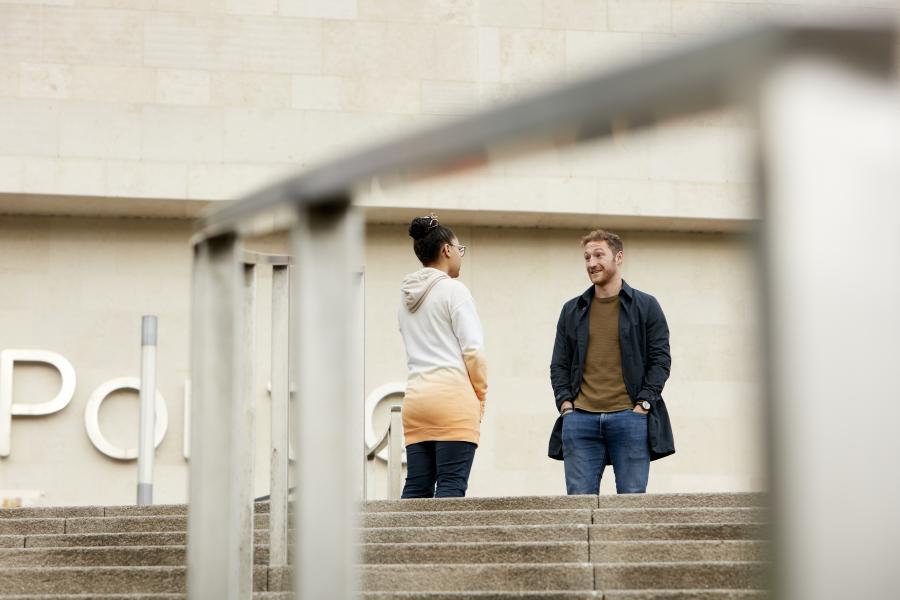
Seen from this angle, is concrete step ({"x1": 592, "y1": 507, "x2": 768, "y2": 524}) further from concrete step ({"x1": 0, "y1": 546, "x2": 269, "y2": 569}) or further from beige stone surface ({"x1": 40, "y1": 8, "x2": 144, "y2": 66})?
beige stone surface ({"x1": 40, "y1": 8, "x2": 144, "y2": 66})

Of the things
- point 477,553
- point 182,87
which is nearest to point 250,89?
point 182,87

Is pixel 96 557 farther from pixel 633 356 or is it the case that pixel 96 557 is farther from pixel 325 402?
pixel 325 402

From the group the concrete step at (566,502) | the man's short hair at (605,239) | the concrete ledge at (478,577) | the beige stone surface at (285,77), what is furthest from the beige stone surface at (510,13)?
the concrete ledge at (478,577)

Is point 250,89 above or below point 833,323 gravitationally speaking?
above

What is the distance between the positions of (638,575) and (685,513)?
118 centimetres

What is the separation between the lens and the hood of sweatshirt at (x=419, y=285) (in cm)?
614

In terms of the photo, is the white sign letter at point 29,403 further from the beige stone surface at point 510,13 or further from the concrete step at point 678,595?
the concrete step at point 678,595

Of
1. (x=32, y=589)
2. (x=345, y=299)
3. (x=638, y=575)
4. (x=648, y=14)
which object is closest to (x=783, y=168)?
(x=345, y=299)

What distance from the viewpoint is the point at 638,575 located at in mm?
→ 4883

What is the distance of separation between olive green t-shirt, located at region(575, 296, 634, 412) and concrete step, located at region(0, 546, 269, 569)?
2.22 meters

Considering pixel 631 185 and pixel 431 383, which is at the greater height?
pixel 631 185

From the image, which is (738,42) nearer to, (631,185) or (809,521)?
(809,521)

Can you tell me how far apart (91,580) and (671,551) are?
7.24ft

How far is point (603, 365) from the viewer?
6.88 m
